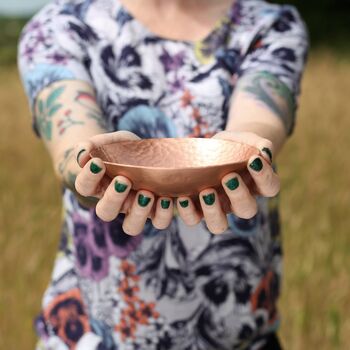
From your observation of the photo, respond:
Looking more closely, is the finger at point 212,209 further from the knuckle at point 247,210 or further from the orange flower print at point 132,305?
the orange flower print at point 132,305

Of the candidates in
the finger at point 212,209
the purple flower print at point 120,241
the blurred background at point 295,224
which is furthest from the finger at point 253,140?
the blurred background at point 295,224

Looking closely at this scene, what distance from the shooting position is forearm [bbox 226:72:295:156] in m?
1.65

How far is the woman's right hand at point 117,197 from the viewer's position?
129cm

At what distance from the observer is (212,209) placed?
4.27 feet

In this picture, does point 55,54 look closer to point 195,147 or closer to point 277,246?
point 195,147

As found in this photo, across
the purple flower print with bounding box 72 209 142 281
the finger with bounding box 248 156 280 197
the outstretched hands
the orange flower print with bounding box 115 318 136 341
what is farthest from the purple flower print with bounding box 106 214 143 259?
the finger with bounding box 248 156 280 197

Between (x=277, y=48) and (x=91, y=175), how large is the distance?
26.8 inches

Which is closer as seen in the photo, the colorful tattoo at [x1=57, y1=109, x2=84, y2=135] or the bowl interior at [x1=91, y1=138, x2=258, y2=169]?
the bowl interior at [x1=91, y1=138, x2=258, y2=169]

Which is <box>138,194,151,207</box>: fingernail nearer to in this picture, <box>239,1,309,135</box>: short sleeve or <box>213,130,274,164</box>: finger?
<box>213,130,274,164</box>: finger

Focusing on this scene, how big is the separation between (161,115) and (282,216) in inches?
91.9

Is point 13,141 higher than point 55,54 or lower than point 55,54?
lower

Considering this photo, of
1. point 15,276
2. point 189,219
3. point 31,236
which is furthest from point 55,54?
point 31,236

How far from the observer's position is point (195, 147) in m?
1.52

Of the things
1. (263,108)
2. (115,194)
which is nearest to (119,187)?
(115,194)
